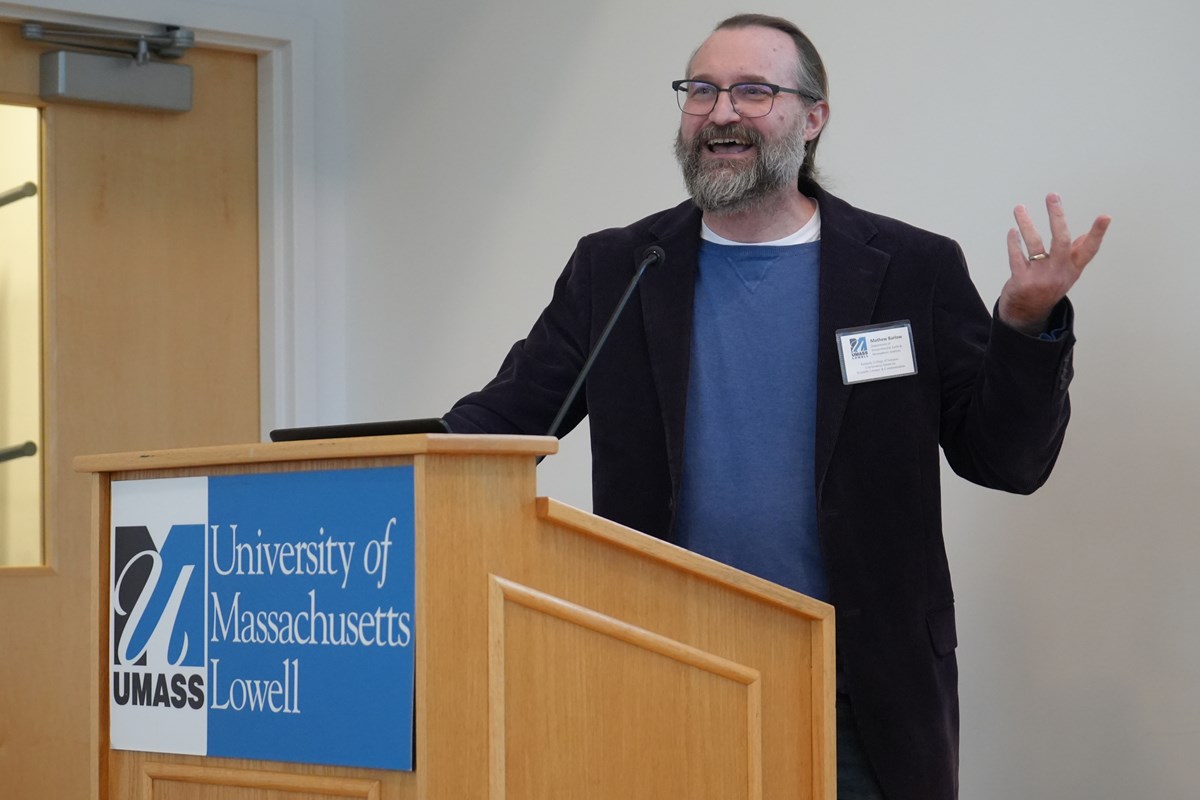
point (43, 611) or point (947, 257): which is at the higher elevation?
point (947, 257)

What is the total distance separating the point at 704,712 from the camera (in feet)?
4.55

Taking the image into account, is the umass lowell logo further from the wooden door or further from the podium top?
the wooden door

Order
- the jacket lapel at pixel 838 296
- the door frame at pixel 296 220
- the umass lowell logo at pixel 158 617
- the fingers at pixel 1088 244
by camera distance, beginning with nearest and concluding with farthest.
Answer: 1. the umass lowell logo at pixel 158 617
2. the fingers at pixel 1088 244
3. the jacket lapel at pixel 838 296
4. the door frame at pixel 296 220

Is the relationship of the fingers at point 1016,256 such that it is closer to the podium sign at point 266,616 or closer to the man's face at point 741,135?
the man's face at point 741,135

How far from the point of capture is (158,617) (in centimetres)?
140

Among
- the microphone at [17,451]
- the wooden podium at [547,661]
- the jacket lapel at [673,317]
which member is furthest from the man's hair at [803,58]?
the microphone at [17,451]

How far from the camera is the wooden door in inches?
147

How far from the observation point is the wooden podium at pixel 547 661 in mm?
1205

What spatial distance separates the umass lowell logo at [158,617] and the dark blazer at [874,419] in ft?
1.97

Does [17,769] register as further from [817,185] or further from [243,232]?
[817,185]

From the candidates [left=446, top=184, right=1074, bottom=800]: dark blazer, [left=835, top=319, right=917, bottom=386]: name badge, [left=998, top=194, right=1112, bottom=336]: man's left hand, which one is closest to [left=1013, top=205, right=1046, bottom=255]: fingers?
[left=998, top=194, right=1112, bottom=336]: man's left hand

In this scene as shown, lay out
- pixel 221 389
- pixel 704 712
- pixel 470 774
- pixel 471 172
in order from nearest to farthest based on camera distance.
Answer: pixel 470 774 → pixel 704 712 → pixel 471 172 → pixel 221 389

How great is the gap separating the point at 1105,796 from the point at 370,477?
160 cm

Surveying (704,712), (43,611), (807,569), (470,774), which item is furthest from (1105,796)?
(43,611)
